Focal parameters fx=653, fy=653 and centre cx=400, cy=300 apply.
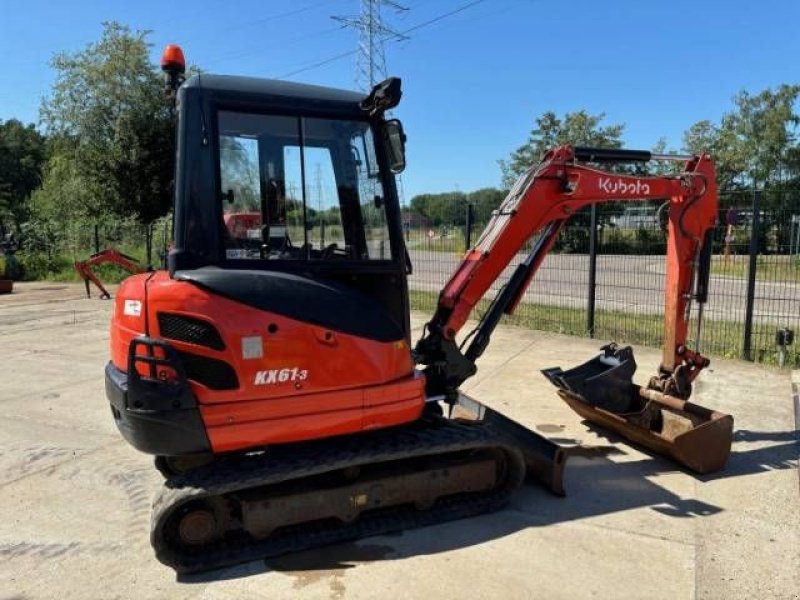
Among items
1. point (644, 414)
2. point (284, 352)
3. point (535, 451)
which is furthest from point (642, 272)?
point (284, 352)

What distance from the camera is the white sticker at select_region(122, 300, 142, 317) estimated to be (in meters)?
3.48

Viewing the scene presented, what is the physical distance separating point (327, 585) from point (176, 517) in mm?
921

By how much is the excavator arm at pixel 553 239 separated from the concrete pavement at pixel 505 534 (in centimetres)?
98

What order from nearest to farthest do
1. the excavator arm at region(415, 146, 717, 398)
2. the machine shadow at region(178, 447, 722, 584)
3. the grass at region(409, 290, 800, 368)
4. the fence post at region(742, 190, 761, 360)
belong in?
the machine shadow at region(178, 447, 722, 584), the excavator arm at region(415, 146, 717, 398), the fence post at region(742, 190, 761, 360), the grass at region(409, 290, 800, 368)

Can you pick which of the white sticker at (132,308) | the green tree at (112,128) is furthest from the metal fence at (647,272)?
the green tree at (112,128)

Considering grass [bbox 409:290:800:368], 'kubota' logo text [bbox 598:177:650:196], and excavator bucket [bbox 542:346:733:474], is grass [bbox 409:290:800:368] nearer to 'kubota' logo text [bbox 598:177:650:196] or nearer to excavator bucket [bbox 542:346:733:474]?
excavator bucket [bbox 542:346:733:474]

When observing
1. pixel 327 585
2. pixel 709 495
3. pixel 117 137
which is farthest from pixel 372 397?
pixel 117 137

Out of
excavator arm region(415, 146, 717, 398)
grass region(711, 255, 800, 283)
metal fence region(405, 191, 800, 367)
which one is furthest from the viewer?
grass region(711, 255, 800, 283)

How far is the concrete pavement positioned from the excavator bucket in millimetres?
139

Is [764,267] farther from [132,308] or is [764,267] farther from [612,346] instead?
[132,308]

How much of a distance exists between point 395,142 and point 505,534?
2.43 m

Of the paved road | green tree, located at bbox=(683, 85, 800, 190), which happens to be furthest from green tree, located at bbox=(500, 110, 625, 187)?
the paved road

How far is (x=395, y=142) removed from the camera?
13.0 ft

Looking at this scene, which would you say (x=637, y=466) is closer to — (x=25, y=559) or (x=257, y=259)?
(x=257, y=259)
